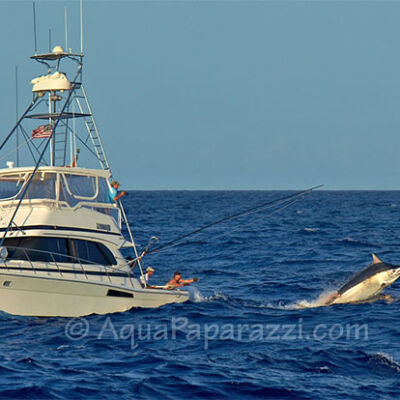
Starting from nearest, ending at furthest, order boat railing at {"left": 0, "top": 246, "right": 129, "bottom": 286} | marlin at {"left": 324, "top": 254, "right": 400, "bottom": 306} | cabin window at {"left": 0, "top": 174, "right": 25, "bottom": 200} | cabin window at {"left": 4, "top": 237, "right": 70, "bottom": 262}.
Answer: boat railing at {"left": 0, "top": 246, "right": 129, "bottom": 286} < cabin window at {"left": 4, "top": 237, "right": 70, "bottom": 262} < cabin window at {"left": 0, "top": 174, "right": 25, "bottom": 200} < marlin at {"left": 324, "top": 254, "right": 400, "bottom": 306}

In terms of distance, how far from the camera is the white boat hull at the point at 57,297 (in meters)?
17.3

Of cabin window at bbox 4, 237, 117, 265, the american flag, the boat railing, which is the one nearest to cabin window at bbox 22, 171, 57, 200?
the american flag

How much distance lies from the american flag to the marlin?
903cm

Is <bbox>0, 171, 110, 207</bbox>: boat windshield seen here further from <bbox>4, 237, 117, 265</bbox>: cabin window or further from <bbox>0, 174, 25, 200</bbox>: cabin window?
<bbox>4, 237, 117, 265</bbox>: cabin window

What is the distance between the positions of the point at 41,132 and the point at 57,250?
3439 mm

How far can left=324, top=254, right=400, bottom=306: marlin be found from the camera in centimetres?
2158

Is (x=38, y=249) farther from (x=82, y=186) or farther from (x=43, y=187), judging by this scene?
(x=82, y=186)

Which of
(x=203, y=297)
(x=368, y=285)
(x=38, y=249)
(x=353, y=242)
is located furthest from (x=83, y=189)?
(x=353, y=242)

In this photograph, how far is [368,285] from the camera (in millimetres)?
21828

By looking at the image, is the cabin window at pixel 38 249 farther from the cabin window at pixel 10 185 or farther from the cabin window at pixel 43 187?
the cabin window at pixel 10 185

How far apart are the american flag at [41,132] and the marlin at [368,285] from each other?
356 inches

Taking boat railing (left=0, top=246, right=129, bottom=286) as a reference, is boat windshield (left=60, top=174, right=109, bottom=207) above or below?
above

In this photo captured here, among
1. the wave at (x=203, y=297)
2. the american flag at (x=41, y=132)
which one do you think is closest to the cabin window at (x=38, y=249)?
the american flag at (x=41, y=132)

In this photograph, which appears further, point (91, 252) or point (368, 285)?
point (368, 285)
